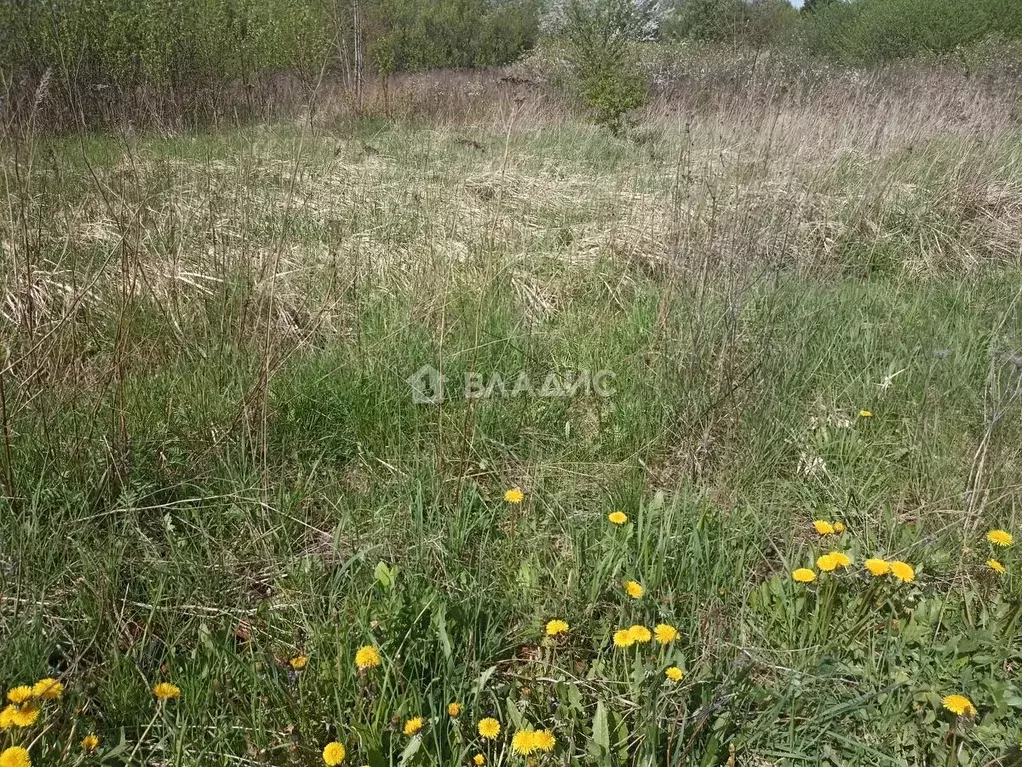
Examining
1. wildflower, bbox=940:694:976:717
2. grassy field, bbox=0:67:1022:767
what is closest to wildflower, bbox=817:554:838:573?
grassy field, bbox=0:67:1022:767

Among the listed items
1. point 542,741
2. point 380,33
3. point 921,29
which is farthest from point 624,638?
point 921,29

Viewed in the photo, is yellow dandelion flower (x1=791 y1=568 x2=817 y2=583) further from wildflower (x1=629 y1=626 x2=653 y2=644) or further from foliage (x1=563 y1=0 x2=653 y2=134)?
foliage (x1=563 y1=0 x2=653 y2=134)

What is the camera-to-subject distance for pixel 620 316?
3.29 meters

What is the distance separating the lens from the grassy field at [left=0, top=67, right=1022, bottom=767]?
1.34 m

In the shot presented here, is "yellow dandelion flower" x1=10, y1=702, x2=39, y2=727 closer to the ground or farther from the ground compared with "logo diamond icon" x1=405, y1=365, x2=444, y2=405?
closer to the ground

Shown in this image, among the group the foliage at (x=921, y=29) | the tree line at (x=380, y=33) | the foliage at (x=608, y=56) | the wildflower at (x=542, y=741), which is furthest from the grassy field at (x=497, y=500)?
the foliage at (x=921, y=29)

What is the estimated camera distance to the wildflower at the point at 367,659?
1.26 meters

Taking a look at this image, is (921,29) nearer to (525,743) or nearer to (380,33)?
(380,33)

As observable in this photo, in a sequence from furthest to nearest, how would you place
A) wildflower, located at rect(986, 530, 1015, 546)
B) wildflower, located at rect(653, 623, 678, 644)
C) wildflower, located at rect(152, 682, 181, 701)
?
wildflower, located at rect(986, 530, 1015, 546), wildflower, located at rect(653, 623, 678, 644), wildflower, located at rect(152, 682, 181, 701)

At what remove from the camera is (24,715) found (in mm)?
1131

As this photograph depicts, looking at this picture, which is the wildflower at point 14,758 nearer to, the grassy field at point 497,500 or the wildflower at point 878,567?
the grassy field at point 497,500

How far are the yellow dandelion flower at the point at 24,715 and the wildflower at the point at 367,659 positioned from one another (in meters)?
0.52

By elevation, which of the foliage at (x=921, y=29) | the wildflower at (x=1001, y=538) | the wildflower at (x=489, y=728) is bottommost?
the wildflower at (x=489, y=728)

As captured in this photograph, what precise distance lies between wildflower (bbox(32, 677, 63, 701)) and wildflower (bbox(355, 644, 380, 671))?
1.71 ft
